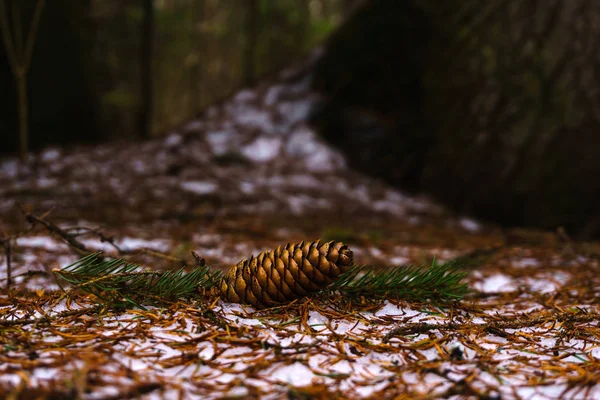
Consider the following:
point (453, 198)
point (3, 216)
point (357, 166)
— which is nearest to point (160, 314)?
point (3, 216)

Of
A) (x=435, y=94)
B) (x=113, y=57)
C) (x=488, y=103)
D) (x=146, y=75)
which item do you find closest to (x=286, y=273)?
(x=488, y=103)

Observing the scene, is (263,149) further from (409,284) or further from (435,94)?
(409,284)

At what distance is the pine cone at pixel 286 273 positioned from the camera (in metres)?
1.02

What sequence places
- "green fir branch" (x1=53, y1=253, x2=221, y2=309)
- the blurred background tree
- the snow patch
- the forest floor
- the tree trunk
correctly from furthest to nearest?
the tree trunk → the snow patch → the blurred background tree → "green fir branch" (x1=53, y1=253, x2=221, y2=309) → the forest floor

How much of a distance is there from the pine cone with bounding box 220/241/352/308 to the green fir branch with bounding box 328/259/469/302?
0.13m

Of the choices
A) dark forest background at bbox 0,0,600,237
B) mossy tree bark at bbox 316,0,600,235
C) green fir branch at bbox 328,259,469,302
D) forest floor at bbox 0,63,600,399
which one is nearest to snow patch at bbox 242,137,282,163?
dark forest background at bbox 0,0,600,237

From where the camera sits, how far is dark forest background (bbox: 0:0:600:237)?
10.7ft

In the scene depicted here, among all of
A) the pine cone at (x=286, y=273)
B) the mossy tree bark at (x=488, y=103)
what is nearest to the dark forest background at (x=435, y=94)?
the mossy tree bark at (x=488, y=103)

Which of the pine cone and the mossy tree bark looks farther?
the mossy tree bark

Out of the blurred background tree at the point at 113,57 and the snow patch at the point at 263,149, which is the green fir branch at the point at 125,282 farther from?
the blurred background tree at the point at 113,57

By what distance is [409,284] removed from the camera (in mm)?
1152

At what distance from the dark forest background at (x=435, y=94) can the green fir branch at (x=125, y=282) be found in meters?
3.10

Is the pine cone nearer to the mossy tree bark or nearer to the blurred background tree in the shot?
the mossy tree bark

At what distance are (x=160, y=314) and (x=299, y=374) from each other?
0.37m
